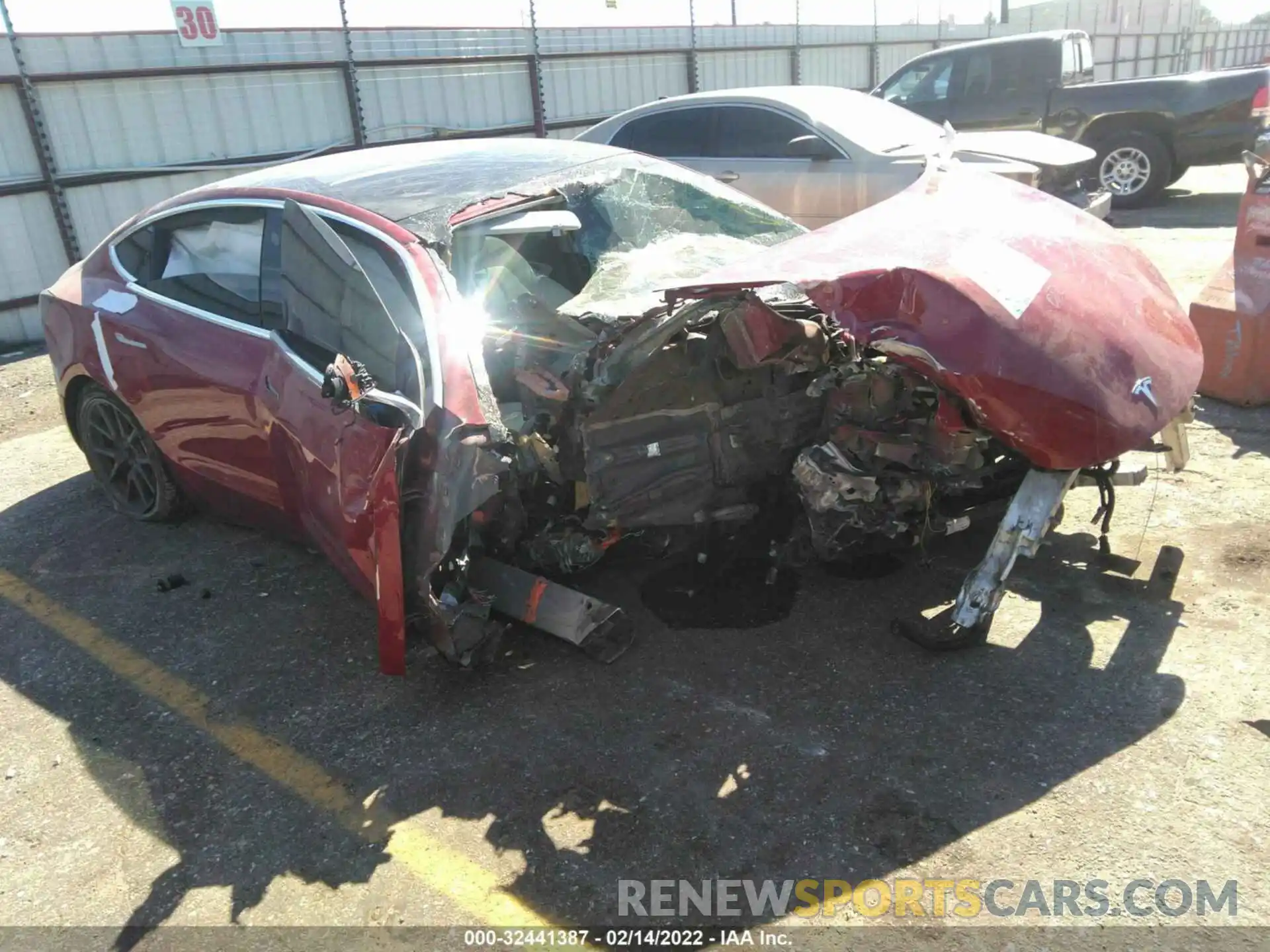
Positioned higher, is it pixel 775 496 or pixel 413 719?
pixel 775 496

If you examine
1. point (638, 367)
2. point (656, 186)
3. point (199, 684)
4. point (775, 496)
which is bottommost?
point (199, 684)

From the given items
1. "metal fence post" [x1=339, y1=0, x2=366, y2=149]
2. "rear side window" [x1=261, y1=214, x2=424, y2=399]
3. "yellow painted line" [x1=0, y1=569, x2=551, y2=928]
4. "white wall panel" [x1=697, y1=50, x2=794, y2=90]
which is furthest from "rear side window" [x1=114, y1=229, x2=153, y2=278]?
"white wall panel" [x1=697, y1=50, x2=794, y2=90]

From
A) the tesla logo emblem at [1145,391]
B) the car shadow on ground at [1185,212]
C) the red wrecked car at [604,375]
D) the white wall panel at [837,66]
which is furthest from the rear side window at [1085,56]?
the tesla logo emblem at [1145,391]

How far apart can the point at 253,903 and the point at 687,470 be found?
6.61ft

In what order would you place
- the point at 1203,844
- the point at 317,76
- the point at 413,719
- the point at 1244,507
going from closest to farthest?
the point at 1203,844, the point at 413,719, the point at 1244,507, the point at 317,76

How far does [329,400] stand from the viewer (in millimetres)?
3227

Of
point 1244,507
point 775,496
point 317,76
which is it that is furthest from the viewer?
point 317,76

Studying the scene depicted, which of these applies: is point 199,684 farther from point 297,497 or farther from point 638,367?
point 638,367

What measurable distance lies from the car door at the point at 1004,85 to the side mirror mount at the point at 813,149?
15.7 ft

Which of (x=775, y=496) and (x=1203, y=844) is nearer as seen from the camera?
(x=1203, y=844)

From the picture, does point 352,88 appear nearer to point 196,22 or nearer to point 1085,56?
point 196,22

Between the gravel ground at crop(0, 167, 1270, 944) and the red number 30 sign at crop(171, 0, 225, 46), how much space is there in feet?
23.8

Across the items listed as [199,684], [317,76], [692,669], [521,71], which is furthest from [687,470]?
[521,71]

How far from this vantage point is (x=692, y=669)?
337cm
